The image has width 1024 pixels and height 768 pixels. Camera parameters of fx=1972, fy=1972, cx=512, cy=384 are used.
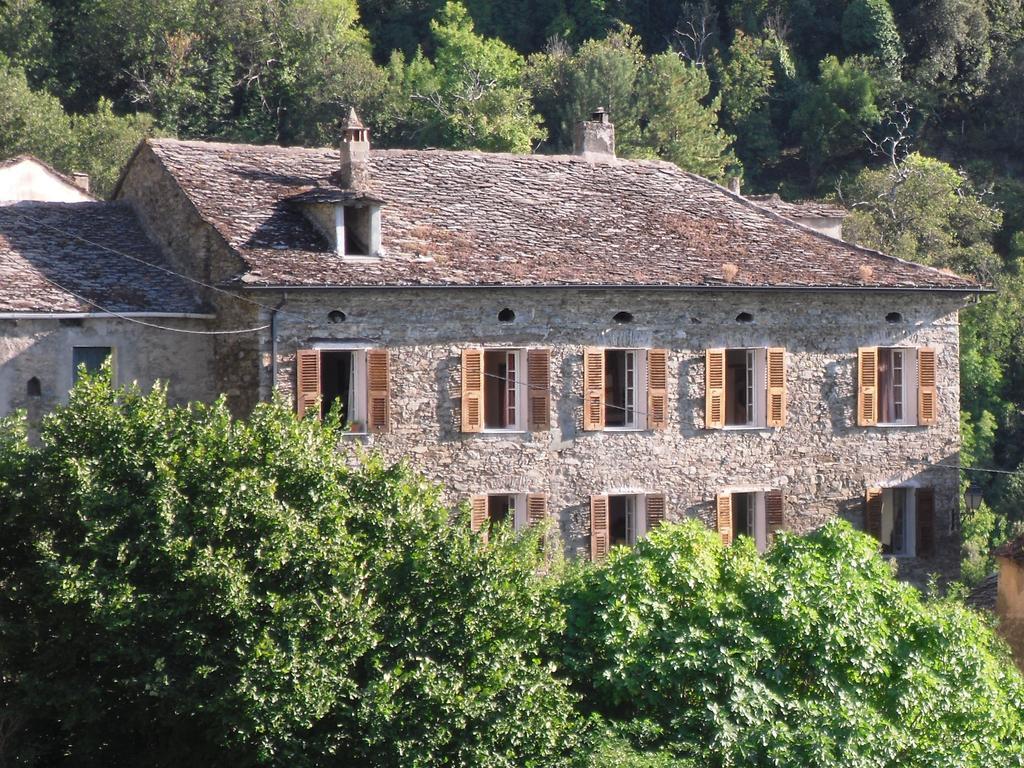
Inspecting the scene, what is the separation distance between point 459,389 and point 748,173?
38.3 metres

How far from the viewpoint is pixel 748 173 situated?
212ft

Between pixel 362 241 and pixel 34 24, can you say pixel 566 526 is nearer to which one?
pixel 362 241

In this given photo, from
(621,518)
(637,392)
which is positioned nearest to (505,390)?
(637,392)

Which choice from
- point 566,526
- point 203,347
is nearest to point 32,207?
point 203,347

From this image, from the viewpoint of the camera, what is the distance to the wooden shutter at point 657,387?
94.7ft

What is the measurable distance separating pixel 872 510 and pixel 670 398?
12.9 feet

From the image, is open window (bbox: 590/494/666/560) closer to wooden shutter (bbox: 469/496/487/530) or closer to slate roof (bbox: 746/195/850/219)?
wooden shutter (bbox: 469/496/487/530)

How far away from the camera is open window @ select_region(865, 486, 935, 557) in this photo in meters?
30.5

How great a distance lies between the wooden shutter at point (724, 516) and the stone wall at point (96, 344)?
25.2 ft

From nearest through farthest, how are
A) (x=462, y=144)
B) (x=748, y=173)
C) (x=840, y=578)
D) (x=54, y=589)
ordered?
(x=54, y=589) < (x=840, y=578) < (x=462, y=144) < (x=748, y=173)

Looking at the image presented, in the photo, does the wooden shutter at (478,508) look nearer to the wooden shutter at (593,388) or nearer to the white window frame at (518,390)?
the white window frame at (518,390)

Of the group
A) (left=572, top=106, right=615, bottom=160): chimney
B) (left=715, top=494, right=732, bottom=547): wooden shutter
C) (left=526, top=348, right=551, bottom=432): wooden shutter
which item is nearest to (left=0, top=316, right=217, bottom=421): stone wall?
(left=526, top=348, right=551, bottom=432): wooden shutter

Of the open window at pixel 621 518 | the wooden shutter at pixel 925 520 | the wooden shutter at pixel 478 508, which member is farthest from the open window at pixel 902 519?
the wooden shutter at pixel 478 508

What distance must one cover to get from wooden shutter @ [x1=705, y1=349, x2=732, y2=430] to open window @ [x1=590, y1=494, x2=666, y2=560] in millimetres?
1403
